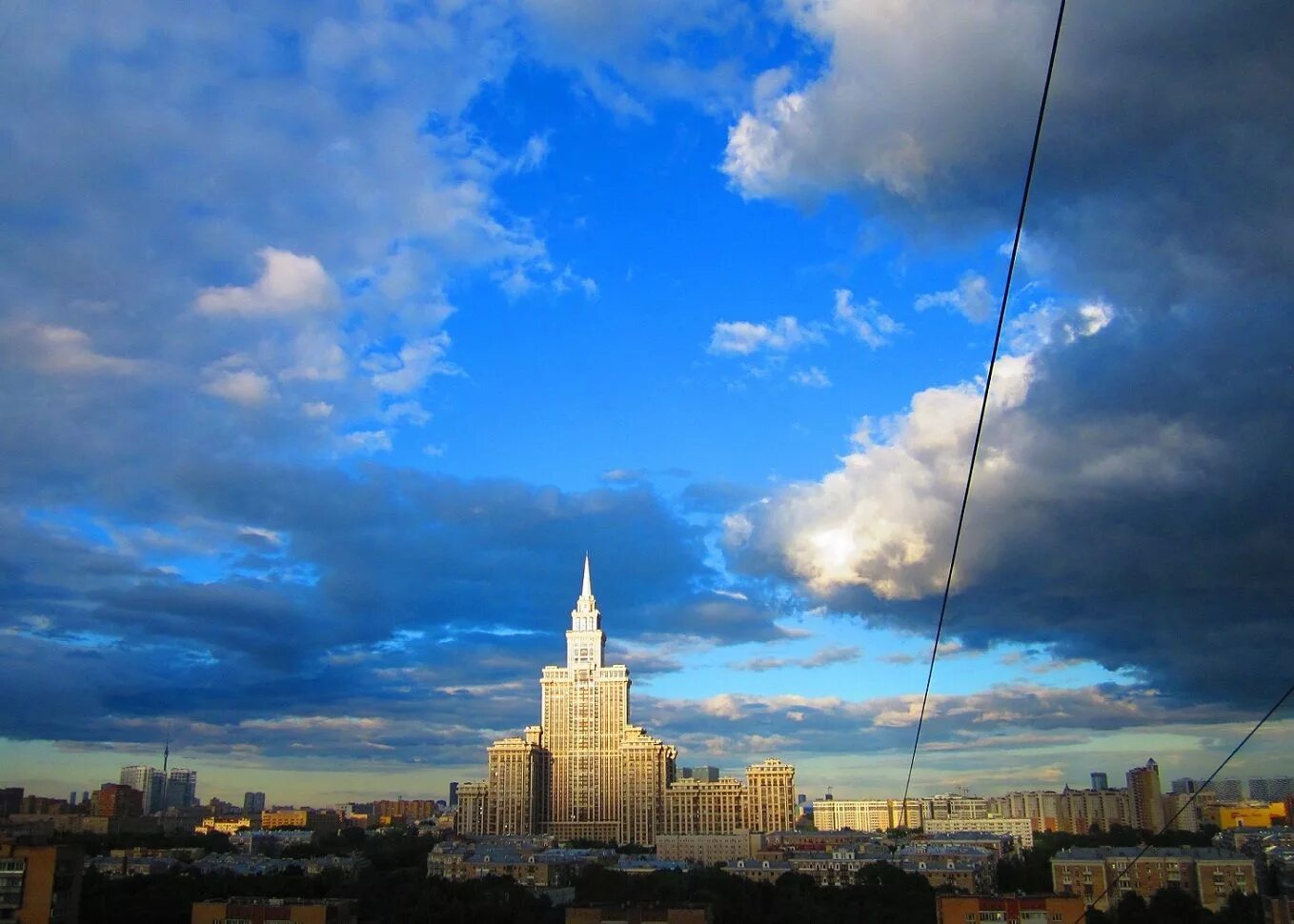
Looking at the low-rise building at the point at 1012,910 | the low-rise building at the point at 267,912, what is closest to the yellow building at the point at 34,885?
the low-rise building at the point at 267,912

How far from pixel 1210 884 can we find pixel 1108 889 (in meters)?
3.99

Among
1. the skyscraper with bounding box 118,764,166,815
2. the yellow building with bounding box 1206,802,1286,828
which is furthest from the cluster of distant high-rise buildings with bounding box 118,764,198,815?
the yellow building with bounding box 1206,802,1286,828

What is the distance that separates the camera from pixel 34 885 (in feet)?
65.3

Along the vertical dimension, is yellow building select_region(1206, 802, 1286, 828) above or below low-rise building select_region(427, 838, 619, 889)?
above

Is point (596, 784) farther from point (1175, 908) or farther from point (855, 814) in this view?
point (1175, 908)

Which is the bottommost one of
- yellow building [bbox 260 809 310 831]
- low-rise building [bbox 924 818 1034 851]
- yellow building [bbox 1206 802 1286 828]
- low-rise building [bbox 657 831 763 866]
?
low-rise building [bbox 657 831 763 866]

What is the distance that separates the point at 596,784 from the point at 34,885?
1778 inches

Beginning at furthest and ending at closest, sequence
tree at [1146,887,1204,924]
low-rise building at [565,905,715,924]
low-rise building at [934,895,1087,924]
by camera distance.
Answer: low-rise building at [565,905,715,924]
low-rise building at [934,895,1087,924]
tree at [1146,887,1204,924]

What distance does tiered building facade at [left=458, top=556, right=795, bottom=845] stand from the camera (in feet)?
203

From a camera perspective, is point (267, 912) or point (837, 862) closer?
point (267, 912)

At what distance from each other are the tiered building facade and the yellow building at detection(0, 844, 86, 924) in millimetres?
41896

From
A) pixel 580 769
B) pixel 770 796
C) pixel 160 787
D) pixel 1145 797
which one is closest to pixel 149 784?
pixel 160 787

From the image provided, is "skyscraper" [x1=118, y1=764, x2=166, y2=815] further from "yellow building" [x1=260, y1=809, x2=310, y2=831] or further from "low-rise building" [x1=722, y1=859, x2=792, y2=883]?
"low-rise building" [x1=722, y1=859, x2=792, y2=883]

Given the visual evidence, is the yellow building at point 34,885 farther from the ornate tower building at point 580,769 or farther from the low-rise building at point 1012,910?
the ornate tower building at point 580,769
